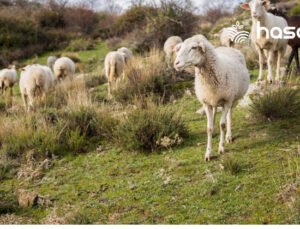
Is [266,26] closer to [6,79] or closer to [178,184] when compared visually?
[178,184]

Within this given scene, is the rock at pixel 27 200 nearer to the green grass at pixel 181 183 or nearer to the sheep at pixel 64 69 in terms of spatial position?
the green grass at pixel 181 183

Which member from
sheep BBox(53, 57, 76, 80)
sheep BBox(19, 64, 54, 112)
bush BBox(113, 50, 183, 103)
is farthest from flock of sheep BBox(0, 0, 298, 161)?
sheep BBox(53, 57, 76, 80)

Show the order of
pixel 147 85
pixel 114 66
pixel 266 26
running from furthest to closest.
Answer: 1. pixel 114 66
2. pixel 147 85
3. pixel 266 26

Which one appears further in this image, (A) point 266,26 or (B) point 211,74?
(A) point 266,26

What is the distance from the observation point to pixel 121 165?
292 inches

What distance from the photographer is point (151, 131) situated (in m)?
7.86

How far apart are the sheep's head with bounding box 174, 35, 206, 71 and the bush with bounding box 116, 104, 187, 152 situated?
1.79 metres

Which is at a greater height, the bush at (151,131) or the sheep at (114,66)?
the sheep at (114,66)

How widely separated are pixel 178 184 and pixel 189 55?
177 cm

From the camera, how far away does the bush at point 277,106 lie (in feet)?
26.6

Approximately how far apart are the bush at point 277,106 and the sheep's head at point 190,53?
2238 millimetres

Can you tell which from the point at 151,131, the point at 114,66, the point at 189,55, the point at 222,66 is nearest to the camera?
the point at 189,55

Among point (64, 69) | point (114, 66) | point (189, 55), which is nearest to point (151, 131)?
point (189, 55)

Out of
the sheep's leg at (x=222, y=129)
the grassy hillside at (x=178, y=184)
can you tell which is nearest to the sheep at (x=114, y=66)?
the grassy hillside at (x=178, y=184)
